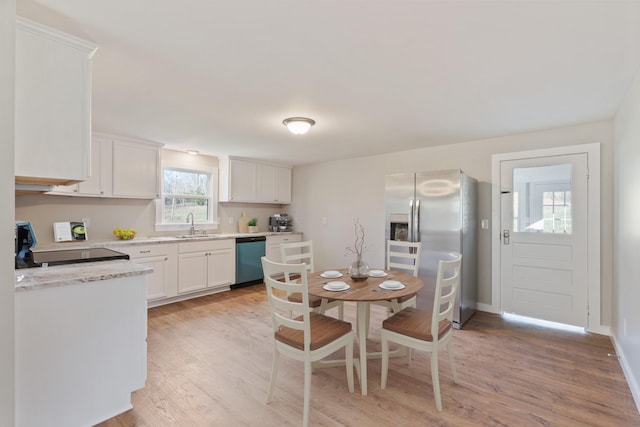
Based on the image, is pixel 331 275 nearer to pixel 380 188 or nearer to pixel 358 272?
pixel 358 272

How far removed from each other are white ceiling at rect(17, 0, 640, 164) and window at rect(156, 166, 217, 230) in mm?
1558

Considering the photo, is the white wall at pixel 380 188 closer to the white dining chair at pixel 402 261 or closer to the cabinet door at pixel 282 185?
the cabinet door at pixel 282 185

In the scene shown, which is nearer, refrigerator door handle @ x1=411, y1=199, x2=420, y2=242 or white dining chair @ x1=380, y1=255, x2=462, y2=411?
white dining chair @ x1=380, y1=255, x2=462, y2=411

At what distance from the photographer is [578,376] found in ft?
7.77

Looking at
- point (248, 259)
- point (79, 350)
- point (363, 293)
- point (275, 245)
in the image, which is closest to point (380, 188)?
point (275, 245)

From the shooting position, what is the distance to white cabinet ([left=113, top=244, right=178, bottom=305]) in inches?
153

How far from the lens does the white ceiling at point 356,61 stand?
1.50 metres

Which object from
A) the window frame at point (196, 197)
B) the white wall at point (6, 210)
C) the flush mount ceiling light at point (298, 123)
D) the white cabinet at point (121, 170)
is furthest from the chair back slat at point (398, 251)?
the white cabinet at point (121, 170)

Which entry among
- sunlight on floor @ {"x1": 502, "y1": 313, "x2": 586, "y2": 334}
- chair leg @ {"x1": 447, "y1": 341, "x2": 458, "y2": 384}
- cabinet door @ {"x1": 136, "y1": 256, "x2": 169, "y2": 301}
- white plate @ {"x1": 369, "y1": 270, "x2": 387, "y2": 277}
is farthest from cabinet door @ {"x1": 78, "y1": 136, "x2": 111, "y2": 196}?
sunlight on floor @ {"x1": 502, "y1": 313, "x2": 586, "y2": 334}

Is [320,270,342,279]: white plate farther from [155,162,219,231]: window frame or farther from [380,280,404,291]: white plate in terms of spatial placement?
[155,162,219,231]: window frame

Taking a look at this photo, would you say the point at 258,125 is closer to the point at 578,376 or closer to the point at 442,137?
the point at 442,137

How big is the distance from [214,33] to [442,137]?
3.04 meters

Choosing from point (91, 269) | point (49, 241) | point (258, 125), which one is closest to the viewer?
point (91, 269)

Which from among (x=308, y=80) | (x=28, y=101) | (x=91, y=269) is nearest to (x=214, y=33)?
(x=308, y=80)
